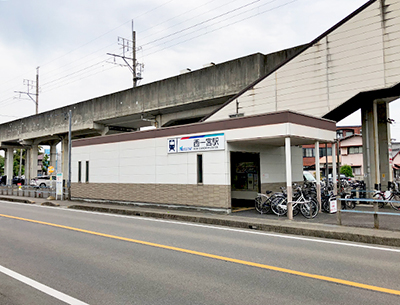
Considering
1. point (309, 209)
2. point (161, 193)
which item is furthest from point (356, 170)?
point (309, 209)

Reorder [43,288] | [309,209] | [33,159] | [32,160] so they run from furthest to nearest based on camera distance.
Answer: [33,159] → [32,160] → [309,209] → [43,288]

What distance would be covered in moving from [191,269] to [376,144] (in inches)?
526

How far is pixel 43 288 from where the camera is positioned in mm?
5305

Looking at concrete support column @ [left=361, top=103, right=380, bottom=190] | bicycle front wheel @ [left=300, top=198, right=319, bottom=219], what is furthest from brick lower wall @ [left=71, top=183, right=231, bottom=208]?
concrete support column @ [left=361, top=103, right=380, bottom=190]

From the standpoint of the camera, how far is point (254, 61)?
20.0m

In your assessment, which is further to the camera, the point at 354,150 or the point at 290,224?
the point at 354,150

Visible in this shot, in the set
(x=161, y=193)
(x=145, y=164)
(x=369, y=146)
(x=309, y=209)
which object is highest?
(x=369, y=146)

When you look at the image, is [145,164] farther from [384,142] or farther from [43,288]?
[384,142]

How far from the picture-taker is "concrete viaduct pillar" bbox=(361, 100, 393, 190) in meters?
16.2

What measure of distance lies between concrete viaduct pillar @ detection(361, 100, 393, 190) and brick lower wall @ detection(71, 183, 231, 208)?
305 inches

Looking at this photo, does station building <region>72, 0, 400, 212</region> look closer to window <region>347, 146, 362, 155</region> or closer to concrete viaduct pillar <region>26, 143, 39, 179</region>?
concrete viaduct pillar <region>26, 143, 39, 179</region>

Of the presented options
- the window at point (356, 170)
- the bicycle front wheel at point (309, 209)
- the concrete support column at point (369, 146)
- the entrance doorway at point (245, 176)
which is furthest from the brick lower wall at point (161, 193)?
the window at point (356, 170)

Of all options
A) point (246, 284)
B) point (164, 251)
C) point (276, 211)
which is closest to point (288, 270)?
point (246, 284)

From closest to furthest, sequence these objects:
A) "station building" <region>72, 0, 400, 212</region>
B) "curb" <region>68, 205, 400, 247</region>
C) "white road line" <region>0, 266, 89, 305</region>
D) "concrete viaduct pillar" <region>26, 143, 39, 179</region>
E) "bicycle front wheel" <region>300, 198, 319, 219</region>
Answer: "white road line" <region>0, 266, 89, 305</region>, "curb" <region>68, 205, 400, 247</region>, "bicycle front wheel" <region>300, 198, 319, 219</region>, "station building" <region>72, 0, 400, 212</region>, "concrete viaduct pillar" <region>26, 143, 39, 179</region>
